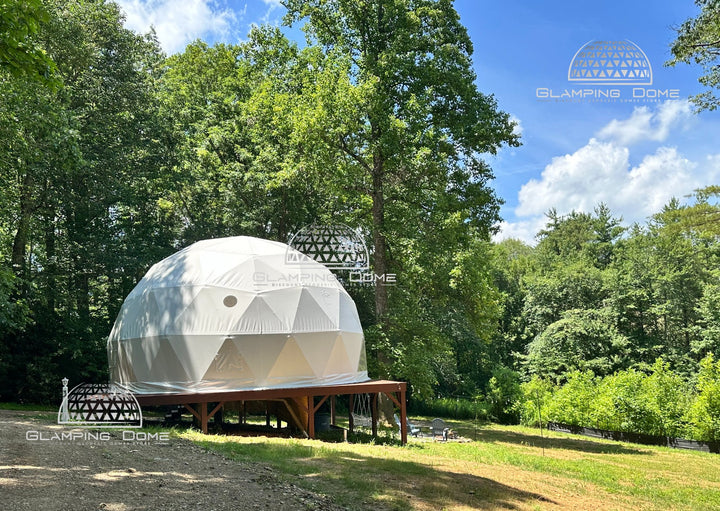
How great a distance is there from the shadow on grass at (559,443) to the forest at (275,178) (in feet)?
10.7

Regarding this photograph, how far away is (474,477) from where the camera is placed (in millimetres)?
9938

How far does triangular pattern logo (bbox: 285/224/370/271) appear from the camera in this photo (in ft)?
74.0

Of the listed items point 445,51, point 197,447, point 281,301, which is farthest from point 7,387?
point 445,51

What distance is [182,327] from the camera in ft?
48.4

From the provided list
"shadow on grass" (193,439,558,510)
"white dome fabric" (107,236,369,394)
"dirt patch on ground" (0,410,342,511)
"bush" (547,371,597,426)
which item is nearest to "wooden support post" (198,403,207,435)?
"white dome fabric" (107,236,369,394)

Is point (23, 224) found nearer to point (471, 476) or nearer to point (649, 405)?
point (471, 476)

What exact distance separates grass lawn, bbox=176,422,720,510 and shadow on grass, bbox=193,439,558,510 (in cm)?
2

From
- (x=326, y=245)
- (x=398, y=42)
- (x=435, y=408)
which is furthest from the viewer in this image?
(x=435, y=408)

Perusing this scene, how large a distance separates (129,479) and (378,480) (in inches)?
150

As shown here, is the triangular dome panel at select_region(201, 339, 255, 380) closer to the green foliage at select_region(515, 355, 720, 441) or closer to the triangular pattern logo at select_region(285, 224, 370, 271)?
the triangular pattern logo at select_region(285, 224, 370, 271)

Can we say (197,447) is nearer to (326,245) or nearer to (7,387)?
(326,245)

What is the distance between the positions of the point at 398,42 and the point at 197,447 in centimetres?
1564

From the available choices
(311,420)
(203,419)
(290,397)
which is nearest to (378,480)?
(311,420)

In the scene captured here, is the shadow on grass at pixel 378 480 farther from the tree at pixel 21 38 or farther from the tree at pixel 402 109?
the tree at pixel 402 109
